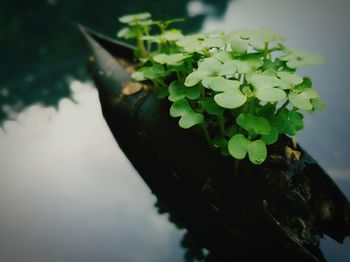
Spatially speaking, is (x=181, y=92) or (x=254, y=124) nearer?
(x=254, y=124)

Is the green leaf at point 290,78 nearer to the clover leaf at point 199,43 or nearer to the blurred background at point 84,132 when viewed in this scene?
the clover leaf at point 199,43

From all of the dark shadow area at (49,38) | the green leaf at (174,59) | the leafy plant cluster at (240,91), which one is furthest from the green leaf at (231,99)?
the dark shadow area at (49,38)

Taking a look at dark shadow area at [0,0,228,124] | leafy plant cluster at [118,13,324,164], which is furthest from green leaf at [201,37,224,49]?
dark shadow area at [0,0,228,124]

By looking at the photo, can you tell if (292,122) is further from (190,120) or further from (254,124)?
(190,120)

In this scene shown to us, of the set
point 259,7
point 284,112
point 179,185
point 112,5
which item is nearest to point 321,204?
point 284,112

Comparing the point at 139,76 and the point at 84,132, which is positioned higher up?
the point at 84,132

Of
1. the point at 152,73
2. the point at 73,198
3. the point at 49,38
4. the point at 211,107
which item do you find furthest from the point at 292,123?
the point at 49,38
